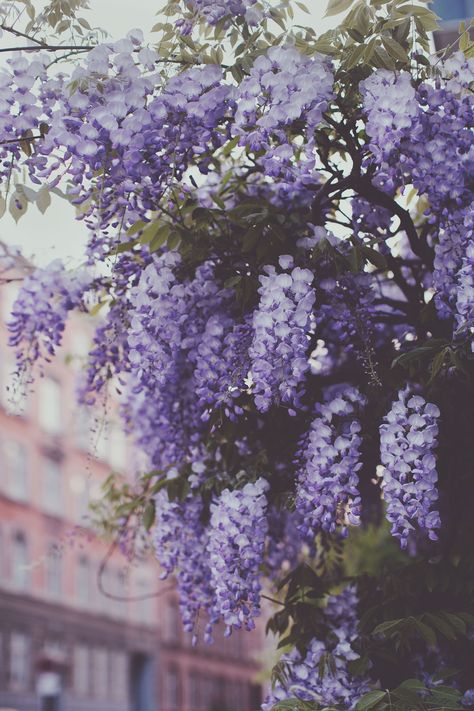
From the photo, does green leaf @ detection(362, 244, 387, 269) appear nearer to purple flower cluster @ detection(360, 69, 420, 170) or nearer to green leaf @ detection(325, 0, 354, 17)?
purple flower cluster @ detection(360, 69, 420, 170)

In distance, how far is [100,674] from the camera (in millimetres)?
34844

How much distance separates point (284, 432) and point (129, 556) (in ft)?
5.20

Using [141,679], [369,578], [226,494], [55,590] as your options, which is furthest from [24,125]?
[141,679]

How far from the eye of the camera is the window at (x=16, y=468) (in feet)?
100

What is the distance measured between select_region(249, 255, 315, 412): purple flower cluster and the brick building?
2251 centimetres

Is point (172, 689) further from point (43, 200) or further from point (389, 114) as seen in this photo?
point (389, 114)

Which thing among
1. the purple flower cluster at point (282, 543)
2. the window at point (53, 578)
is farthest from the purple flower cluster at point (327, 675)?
the window at point (53, 578)

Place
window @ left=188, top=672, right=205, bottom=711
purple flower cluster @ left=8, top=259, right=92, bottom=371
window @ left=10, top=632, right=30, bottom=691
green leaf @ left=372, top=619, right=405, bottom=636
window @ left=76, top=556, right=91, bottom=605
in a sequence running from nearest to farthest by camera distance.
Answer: green leaf @ left=372, top=619, right=405, bottom=636, purple flower cluster @ left=8, top=259, right=92, bottom=371, window @ left=10, top=632, right=30, bottom=691, window @ left=76, top=556, right=91, bottom=605, window @ left=188, top=672, right=205, bottom=711

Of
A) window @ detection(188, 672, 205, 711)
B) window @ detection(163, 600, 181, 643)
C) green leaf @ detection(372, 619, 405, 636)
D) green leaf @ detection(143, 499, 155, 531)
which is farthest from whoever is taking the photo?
window @ detection(188, 672, 205, 711)

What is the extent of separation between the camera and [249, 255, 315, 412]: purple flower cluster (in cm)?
324

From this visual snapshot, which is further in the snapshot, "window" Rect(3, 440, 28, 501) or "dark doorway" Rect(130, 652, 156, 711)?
"dark doorway" Rect(130, 652, 156, 711)

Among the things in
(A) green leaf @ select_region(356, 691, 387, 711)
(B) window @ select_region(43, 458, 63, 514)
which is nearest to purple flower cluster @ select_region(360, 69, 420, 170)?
(A) green leaf @ select_region(356, 691, 387, 711)

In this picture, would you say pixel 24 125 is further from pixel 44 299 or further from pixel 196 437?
pixel 196 437

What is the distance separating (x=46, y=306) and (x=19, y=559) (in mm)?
27444
